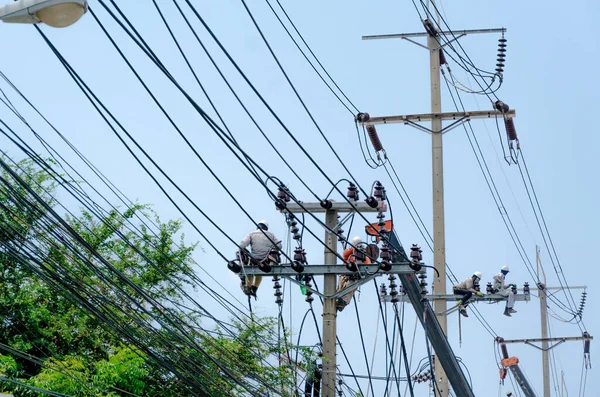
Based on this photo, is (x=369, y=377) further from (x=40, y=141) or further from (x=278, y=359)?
(x=40, y=141)


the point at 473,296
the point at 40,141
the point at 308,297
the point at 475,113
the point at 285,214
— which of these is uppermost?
the point at 475,113

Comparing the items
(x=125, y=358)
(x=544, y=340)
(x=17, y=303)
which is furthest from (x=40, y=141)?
(x=544, y=340)

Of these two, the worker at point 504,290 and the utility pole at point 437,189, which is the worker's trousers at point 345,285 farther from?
the worker at point 504,290

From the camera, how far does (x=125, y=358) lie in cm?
2070

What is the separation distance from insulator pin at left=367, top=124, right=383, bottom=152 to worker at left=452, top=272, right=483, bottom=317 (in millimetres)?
3911

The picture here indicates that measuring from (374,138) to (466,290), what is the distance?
4252 mm

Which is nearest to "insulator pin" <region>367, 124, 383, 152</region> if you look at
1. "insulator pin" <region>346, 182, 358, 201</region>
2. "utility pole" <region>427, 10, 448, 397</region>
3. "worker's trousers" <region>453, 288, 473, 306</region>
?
"utility pole" <region>427, 10, 448, 397</region>

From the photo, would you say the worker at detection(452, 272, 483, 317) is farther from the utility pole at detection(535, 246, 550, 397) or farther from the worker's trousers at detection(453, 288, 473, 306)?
the utility pole at detection(535, 246, 550, 397)

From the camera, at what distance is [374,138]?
24203mm

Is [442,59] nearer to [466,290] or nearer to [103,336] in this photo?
[466,290]

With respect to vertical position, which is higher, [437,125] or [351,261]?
[437,125]

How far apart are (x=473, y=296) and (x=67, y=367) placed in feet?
35.0

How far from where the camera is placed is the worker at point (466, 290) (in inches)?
1001

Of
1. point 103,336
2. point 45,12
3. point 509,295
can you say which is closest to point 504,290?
point 509,295
